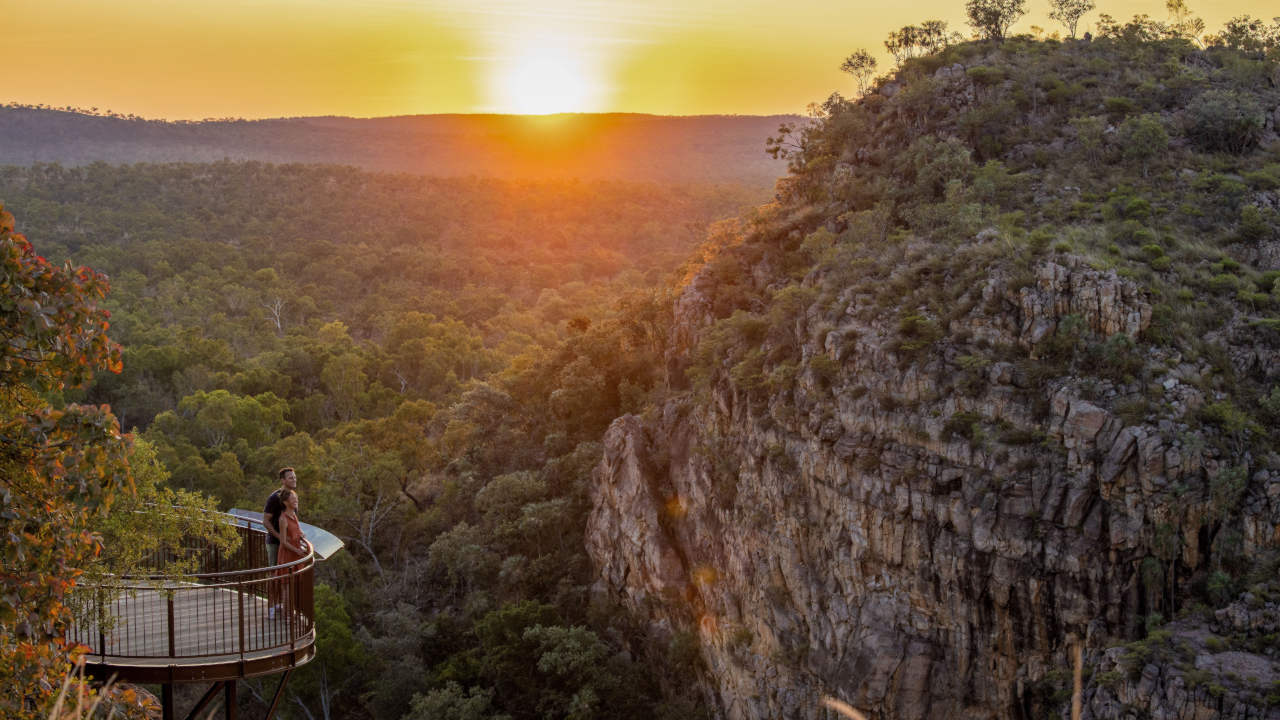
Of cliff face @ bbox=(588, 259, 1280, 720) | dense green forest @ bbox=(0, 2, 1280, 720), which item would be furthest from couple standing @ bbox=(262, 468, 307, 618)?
dense green forest @ bbox=(0, 2, 1280, 720)

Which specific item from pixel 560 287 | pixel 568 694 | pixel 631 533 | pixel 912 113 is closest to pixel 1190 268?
pixel 912 113

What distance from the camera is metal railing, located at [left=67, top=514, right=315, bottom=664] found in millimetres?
9484

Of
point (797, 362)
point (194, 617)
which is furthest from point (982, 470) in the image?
point (194, 617)

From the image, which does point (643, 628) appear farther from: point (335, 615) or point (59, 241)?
point (59, 241)

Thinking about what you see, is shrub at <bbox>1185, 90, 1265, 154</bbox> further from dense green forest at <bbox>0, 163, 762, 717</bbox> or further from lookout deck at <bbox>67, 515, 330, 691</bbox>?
lookout deck at <bbox>67, 515, 330, 691</bbox>

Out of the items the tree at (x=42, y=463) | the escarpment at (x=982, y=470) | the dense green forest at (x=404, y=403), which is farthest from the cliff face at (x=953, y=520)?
the tree at (x=42, y=463)

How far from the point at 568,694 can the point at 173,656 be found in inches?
603

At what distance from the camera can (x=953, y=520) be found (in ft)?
56.4

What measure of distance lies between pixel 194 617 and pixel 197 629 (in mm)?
246

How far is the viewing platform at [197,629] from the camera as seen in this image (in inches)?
373

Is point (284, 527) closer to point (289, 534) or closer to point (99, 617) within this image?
point (289, 534)

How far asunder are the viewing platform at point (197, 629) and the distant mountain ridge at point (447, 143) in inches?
4857

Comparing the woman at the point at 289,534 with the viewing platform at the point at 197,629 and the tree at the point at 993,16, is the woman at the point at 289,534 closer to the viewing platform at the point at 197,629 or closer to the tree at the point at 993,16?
the viewing platform at the point at 197,629

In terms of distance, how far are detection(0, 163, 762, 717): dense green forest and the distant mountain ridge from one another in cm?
4225
